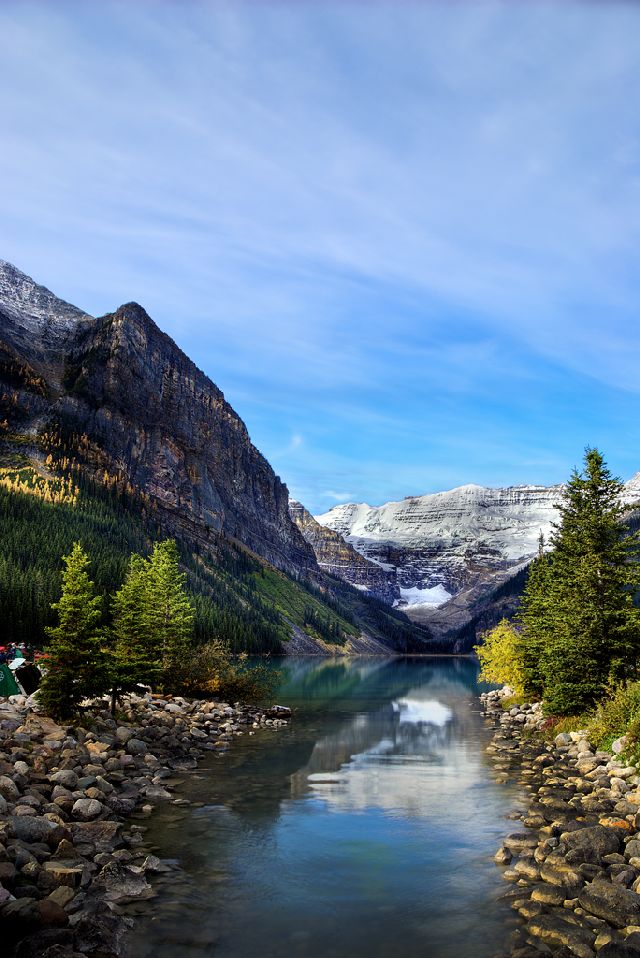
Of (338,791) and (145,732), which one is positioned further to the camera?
(145,732)

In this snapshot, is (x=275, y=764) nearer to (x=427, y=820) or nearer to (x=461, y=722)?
(x=427, y=820)

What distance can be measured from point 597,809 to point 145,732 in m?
25.4

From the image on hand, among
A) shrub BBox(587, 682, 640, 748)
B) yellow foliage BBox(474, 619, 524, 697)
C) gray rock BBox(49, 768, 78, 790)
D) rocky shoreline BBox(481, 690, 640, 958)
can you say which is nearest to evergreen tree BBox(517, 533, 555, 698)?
yellow foliage BBox(474, 619, 524, 697)

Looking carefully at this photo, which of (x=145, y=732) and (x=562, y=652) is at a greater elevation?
(x=562, y=652)

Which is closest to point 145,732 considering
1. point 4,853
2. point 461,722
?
point 4,853

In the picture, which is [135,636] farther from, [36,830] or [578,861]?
[578,861]

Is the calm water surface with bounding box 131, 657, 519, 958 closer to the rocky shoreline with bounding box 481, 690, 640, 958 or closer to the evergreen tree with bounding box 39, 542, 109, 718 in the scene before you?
the rocky shoreline with bounding box 481, 690, 640, 958

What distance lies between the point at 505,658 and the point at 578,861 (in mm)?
54050

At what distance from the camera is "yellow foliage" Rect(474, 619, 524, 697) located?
224 feet

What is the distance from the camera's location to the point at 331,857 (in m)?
23.3

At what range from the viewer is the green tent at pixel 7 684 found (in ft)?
139

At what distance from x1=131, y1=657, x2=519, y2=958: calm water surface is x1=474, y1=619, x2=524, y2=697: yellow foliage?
2448 cm

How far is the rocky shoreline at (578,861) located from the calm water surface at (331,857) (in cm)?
90

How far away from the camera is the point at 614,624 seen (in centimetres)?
4266
